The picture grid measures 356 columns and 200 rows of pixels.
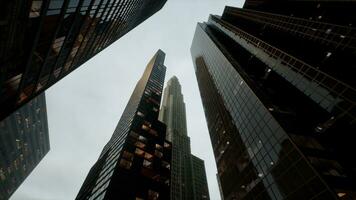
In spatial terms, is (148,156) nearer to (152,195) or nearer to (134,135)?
(134,135)

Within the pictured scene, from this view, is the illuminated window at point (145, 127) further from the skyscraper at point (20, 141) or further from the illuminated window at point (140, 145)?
the skyscraper at point (20, 141)

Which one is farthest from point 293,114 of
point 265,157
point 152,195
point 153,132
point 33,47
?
point 33,47

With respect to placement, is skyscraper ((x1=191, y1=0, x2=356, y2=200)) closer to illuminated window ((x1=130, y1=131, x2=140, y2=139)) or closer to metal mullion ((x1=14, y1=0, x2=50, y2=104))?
illuminated window ((x1=130, y1=131, x2=140, y2=139))


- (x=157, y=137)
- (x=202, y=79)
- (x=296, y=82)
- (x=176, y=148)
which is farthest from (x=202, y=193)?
(x=296, y=82)

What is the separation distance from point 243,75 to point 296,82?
46.3ft

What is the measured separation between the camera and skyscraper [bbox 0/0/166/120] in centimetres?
1898

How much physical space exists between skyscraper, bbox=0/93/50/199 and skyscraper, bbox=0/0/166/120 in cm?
5567

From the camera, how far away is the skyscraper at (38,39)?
19.0 m

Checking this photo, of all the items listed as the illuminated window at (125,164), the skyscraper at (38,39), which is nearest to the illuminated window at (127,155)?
the illuminated window at (125,164)

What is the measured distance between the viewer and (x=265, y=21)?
7500 cm

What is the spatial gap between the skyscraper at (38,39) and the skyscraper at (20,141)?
5567 cm

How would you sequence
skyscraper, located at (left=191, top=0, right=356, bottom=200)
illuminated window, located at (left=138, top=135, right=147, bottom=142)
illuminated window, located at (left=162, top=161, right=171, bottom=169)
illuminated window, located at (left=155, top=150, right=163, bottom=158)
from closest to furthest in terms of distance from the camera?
skyscraper, located at (left=191, top=0, right=356, bottom=200), illuminated window, located at (left=162, top=161, right=171, bottom=169), illuminated window, located at (left=155, top=150, right=163, bottom=158), illuminated window, located at (left=138, top=135, right=147, bottom=142)

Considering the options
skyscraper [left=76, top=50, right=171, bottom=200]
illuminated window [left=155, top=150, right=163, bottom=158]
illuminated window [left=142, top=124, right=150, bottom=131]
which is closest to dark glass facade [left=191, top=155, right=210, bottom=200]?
skyscraper [left=76, top=50, right=171, bottom=200]

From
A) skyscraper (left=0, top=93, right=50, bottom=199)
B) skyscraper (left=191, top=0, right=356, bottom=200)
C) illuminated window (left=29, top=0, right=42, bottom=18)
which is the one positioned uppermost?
illuminated window (left=29, top=0, right=42, bottom=18)
